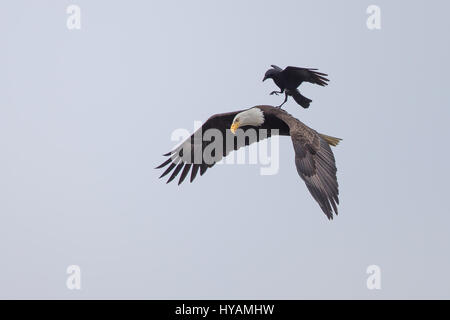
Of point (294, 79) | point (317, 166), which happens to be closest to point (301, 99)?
point (294, 79)

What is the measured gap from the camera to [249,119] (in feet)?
52.8

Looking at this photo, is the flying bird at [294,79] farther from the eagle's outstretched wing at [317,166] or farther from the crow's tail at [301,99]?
the eagle's outstretched wing at [317,166]

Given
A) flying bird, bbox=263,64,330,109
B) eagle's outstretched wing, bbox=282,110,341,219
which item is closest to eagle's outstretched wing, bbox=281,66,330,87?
flying bird, bbox=263,64,330,109

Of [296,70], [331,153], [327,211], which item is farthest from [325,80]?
[327,211]

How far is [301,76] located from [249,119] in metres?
1.28

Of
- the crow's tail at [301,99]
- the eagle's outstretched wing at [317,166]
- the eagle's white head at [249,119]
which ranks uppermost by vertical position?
the crow's tail at [301,99]

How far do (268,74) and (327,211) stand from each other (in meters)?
3.39

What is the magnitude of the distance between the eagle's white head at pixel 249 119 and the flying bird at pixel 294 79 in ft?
1.51

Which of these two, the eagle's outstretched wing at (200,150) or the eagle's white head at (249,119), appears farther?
the eagle's outstretched wing at (200,150)

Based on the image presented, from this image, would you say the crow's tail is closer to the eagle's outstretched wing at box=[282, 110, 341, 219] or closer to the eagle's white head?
the eagle's white head

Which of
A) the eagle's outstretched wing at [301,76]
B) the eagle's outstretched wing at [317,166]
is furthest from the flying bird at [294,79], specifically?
the eagle's outstretched wing at [317,166]

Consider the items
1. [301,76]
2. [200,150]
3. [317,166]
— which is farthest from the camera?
[200,150]

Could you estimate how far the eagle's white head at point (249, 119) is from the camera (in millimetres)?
16000

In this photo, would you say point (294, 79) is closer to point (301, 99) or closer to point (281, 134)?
point (301, 99)
